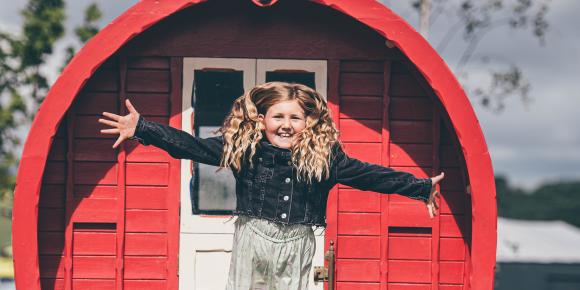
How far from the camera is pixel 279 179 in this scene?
166 inches

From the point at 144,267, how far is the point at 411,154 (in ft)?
6.80

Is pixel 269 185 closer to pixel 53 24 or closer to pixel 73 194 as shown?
pixel 73 194

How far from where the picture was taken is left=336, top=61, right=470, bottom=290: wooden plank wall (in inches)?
229

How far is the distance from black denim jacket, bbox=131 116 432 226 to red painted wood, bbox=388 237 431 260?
4.89 ft

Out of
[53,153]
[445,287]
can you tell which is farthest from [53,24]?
[445,287]

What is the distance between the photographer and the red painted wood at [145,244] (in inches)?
227

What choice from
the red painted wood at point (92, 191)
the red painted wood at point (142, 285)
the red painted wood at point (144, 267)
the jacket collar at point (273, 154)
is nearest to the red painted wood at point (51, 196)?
the red painted wood at point (92, 191)

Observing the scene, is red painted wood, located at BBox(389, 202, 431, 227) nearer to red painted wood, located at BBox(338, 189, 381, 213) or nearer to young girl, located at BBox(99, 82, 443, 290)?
red painted wood, located at BBox(338, 189, 381, 213)

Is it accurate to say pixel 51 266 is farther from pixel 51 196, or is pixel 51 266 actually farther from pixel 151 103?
pixel 151 103

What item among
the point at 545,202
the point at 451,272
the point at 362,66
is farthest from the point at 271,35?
the point at 545,202

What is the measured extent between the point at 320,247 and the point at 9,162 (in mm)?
12138

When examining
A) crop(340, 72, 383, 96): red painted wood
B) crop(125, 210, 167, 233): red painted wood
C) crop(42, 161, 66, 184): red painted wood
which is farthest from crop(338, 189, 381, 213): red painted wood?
crop(42, 161, 66, 184): red painted wood

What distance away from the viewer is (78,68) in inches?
210

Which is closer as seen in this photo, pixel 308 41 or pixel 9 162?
pixel 308 41
